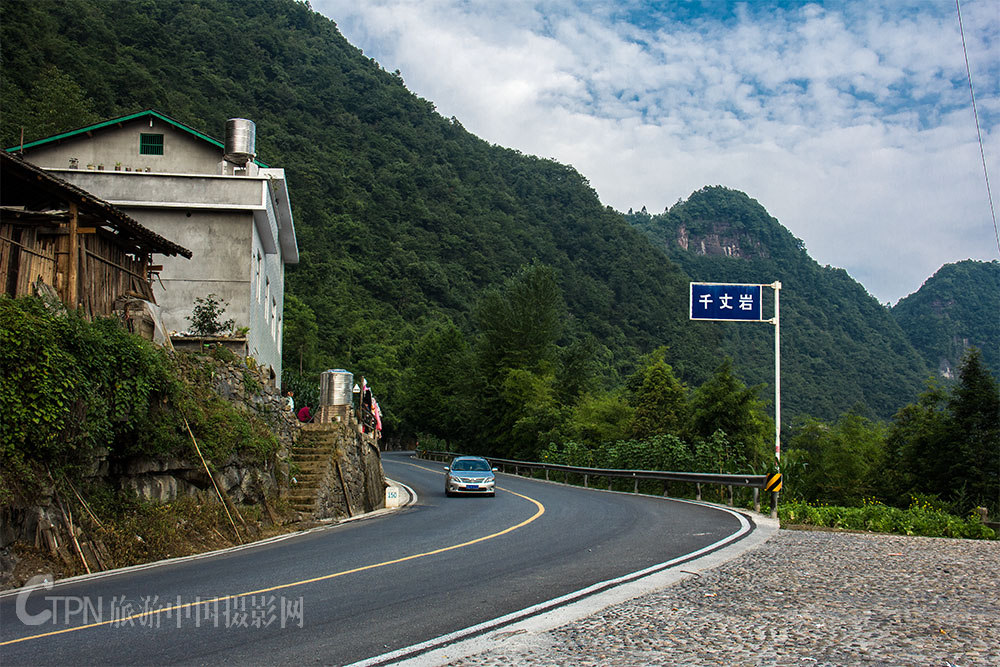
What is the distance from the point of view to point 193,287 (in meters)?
23.6

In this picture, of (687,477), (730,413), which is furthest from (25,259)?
(730,413)

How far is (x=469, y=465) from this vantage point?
29344 millimetres

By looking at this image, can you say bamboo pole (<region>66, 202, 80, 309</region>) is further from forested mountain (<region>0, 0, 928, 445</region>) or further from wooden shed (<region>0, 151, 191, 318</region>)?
forested mountain (<region>0, 0, 928, 445</region>)

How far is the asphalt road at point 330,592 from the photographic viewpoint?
672cm

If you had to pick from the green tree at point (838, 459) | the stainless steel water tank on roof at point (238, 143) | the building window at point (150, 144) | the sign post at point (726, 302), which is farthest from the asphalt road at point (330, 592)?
the building window at point (150, 144)

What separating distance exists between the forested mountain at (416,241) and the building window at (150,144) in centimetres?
3075

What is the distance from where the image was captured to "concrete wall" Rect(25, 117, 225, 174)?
2620cm

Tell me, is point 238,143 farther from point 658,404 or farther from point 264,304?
point 658,404

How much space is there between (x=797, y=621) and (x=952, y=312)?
610 feet

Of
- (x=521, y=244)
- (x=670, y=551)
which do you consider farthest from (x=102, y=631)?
(x=521, y=244)

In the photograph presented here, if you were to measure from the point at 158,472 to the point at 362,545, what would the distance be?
402 centimetres

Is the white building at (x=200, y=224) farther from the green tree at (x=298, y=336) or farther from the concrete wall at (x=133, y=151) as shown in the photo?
the green tree at (x=298, y=336)

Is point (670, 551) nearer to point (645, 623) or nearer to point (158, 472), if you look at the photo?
point (645, 623)

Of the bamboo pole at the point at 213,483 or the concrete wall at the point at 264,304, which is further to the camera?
the concrete wall at the point at 264,304
